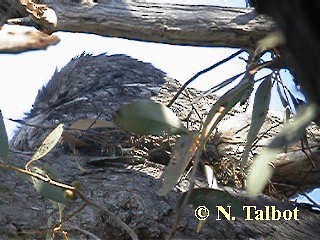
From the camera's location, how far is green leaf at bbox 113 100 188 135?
136 centimetres

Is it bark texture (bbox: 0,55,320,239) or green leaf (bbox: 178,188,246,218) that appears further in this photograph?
bark texture (bbox: 0,55,320,239)

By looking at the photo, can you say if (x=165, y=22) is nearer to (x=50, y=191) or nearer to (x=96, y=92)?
(x=96, y=92)

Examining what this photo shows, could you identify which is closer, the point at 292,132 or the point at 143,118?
the point at 292,132

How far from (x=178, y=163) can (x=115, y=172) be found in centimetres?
87

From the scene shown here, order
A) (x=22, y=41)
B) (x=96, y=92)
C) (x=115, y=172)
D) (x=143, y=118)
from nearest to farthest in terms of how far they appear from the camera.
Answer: (x=143, y=118)
(x=22, y=41)
(x=115, y=172)
(x=96, y=92)

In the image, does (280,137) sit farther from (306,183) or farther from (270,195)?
(306,183)

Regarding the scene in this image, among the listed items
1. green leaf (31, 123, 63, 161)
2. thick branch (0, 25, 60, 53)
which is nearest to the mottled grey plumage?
thick branch (0, 25, 60, 53)

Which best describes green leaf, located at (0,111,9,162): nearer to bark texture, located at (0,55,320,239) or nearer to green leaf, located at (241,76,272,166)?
bark texture, located at (0,55,320,239)

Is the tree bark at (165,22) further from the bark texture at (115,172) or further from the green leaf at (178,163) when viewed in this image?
the green leaf at (178,163)

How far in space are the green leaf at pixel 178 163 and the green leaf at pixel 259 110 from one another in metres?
0.16

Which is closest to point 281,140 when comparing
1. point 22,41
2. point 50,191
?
point 50,191

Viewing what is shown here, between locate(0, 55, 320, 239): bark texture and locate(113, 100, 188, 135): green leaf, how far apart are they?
1.77ft

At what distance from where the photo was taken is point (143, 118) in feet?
4.50

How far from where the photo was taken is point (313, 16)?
45cm
